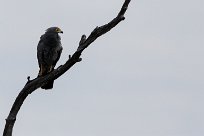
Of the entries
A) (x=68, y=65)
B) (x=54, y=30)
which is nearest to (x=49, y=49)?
(x=54, y=30)

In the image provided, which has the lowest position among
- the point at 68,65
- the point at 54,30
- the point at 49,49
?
the point at 68,65

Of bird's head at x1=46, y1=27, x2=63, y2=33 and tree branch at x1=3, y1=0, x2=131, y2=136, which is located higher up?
bird's head at x1=46, y1=27, x2=63, y2=33

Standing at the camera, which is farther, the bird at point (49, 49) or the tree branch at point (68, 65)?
the bird at point (49, 49)

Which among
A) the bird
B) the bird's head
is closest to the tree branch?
the bird

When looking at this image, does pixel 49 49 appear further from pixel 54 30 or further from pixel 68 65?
pixel 68 65

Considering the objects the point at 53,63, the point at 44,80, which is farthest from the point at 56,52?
the point at 44,80

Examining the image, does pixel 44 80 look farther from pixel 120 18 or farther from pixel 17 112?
pixel 120 18

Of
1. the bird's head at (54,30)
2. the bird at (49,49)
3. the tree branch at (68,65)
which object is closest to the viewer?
the tree branch at (68,65)

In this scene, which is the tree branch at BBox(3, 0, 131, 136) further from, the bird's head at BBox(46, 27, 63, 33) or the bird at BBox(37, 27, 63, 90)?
the bird's head at BBox(46, 27, 63, 33)

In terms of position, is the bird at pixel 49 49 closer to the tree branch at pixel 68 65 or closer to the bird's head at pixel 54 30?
the bird's head at pixel 54 30

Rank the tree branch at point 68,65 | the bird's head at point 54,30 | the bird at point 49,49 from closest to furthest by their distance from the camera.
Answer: the tree branch at point 68,65, the bird at point 49,49, the bird's head at point 54,30

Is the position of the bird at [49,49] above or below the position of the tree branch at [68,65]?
above

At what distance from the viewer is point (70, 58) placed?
9289mm

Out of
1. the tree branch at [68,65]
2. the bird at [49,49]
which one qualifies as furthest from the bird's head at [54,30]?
the tree branch at [68,65]
